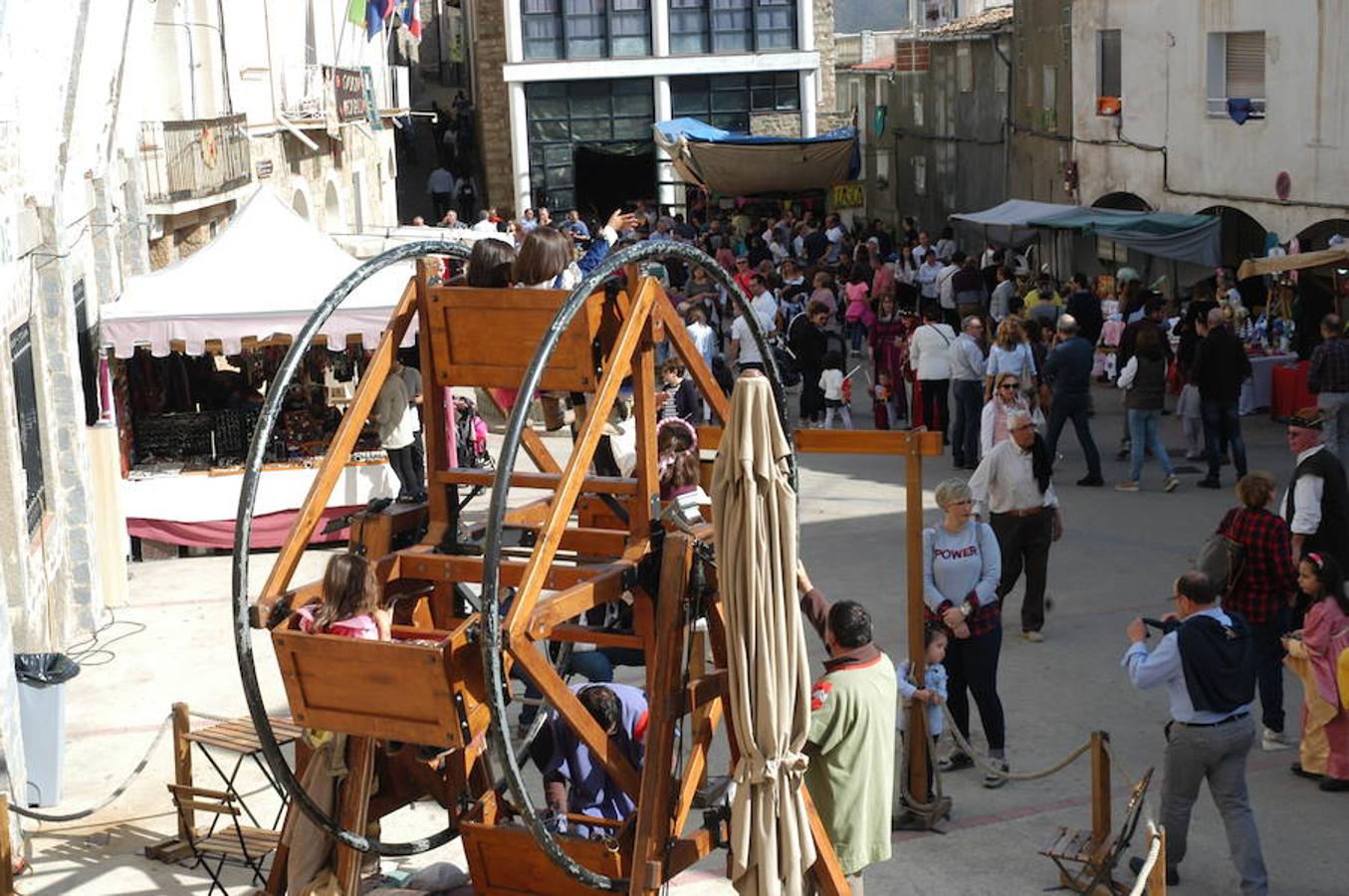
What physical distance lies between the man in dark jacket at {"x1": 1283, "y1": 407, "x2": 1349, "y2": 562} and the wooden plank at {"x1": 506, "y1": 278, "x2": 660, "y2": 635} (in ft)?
18.6

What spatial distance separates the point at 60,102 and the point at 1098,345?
515 inches

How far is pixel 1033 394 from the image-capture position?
17.1m

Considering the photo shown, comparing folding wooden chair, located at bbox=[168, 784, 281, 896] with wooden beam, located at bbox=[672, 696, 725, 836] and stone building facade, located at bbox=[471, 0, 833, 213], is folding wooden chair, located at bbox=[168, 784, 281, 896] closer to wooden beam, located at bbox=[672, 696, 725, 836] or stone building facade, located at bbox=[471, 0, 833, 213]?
wooden beam, located at bbox=[672, 696, 725, 836]

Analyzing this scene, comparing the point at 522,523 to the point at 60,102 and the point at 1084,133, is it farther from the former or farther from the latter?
the point at 1084,133

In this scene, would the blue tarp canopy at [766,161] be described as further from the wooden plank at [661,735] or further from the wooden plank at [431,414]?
the wooden plank at [661,735]

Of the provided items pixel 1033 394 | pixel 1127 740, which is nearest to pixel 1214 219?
pixel 1033 394

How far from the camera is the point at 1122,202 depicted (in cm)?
2728

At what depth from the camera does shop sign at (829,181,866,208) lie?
3462 centimetres

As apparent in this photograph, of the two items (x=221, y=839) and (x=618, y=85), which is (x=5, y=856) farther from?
(x=618, y=85)

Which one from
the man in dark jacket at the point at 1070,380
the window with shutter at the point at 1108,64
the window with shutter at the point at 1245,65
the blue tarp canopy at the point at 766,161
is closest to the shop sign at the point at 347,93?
the blue tarp canopy at the point at 766,161

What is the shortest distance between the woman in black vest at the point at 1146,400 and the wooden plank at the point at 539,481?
10.00 metres

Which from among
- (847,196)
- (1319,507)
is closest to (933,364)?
(1319,507)

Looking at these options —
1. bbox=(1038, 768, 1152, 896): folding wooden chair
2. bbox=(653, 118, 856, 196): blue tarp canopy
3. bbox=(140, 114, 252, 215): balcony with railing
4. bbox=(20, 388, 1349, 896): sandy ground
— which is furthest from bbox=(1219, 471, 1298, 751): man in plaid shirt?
bbox=(653, 118, 856, 196): blue tarp canopy

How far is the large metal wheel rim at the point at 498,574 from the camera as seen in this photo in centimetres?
570
